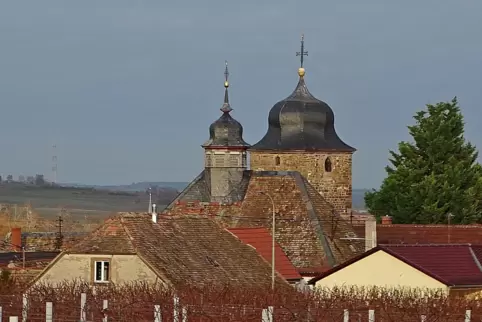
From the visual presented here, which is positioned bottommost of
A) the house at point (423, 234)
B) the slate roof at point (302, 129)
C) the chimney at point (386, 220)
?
the house at point (423, 234)

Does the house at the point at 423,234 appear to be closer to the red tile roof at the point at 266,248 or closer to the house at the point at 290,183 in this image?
the house at the point at 290,183

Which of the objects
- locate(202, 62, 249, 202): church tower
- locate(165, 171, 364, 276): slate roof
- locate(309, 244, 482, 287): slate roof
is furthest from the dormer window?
locate(309, 244, 482, 287): slate roof

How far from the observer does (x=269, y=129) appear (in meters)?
94.4

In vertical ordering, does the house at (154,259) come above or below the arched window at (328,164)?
below

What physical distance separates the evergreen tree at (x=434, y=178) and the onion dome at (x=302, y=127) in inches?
239

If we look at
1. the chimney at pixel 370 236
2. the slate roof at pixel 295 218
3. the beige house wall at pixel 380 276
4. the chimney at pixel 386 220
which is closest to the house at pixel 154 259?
the beige house wall at pixel 380 276

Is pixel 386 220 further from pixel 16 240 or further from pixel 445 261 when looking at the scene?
pixel 445 261

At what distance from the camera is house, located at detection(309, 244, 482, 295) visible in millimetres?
57000

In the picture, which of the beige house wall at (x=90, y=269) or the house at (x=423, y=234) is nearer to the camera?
the beige house wall at (x=90, y=269)

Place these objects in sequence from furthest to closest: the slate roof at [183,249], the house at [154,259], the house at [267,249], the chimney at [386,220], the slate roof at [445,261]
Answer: the chimney at [386,220], the house at [267,249], the slate roof at [183,249], the slate roof at [445,261], the house at [154,259]

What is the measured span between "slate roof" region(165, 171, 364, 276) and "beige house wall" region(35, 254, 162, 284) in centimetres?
1403

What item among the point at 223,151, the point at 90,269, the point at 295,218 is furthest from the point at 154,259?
the point at 223,151

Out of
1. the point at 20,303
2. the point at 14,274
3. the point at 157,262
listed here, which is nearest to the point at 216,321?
the point at 20,303

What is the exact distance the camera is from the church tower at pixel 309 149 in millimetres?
91125
